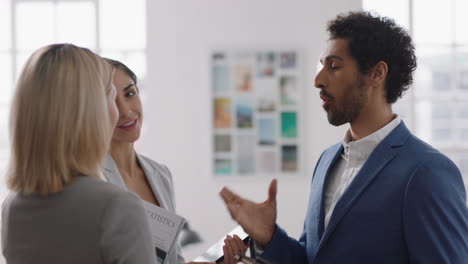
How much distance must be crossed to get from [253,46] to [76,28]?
1.86 metres

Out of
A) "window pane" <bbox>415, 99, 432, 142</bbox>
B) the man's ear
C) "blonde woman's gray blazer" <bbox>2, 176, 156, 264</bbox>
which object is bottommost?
"blonde woman's gray blazer" <bbox>2, 176, 156, 264</bbox>

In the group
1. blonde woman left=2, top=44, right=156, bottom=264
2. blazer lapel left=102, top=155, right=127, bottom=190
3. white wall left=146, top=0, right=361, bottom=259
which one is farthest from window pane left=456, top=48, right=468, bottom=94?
blonde woman left=2, top=44, right=156, bottom=264

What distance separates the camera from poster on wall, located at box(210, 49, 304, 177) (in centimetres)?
521

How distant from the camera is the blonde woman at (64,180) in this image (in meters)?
1.14

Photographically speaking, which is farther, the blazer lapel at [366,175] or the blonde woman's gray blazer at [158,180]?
the blonde woman's gray blazer at [158,180]

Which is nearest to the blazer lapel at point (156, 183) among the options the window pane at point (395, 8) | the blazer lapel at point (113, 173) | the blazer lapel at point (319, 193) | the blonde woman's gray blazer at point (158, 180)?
the blonde woman's gray blazer at point (158, 180)

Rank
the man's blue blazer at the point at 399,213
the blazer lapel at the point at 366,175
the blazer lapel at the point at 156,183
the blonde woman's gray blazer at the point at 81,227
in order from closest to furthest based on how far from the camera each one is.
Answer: the blonde woman's gray blazer at the point at 81,227, the man's blue blazer at the point at 399,213, the blazer lapel at the point at 366,175, the blazer lapel at the point at 156,183

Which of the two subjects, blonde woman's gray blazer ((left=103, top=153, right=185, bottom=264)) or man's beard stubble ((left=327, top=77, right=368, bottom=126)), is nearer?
man's beard stubble ((left=327, top=77, right=368, bottom=126))

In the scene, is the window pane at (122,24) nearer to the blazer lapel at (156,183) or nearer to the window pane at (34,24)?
the window pane at (34,24)

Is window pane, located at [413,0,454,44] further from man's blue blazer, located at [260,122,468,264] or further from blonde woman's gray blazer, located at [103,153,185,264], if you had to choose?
man's blue blazer, located at [260,122,468,264]

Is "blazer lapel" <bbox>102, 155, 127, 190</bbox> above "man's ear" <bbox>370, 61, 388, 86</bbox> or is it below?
below

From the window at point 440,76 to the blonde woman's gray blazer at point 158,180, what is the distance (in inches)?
148

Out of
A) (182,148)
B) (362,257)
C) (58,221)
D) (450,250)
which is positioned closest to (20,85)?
(58,221)

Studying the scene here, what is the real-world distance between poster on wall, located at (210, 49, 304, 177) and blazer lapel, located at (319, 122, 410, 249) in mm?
3571
